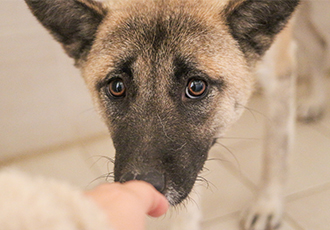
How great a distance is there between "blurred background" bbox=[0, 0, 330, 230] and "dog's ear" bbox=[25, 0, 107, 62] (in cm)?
72

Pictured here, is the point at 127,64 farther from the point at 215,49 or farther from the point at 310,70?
the point at 310,70

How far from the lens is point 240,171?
212 cm

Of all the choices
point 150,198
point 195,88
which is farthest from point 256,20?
point 150,198

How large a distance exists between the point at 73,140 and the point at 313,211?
1.79 meters

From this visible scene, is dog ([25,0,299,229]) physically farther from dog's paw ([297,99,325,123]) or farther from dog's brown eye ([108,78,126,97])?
dog's paw ([297,99,325,123])

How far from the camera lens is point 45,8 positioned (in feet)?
3.89

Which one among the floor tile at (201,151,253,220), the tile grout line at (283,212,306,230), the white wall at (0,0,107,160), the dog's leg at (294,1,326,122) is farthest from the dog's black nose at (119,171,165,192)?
the dog's leg at (294,1,326,122)

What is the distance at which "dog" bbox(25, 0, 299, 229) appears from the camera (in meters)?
0.99

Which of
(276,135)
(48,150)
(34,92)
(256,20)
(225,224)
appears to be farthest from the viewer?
(48,150)

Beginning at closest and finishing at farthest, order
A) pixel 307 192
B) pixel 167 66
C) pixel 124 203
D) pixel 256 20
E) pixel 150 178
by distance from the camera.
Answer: pixel 124 203 < pixel 150 178 < pixel 167 66 < pixel 256 20 < pixel 307 192

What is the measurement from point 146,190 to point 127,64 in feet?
1.93

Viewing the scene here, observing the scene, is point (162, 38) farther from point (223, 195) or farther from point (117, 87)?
point (223, 195)

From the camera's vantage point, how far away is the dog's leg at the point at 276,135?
5.10 feet

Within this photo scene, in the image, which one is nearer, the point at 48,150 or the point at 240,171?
the point at 240,171
